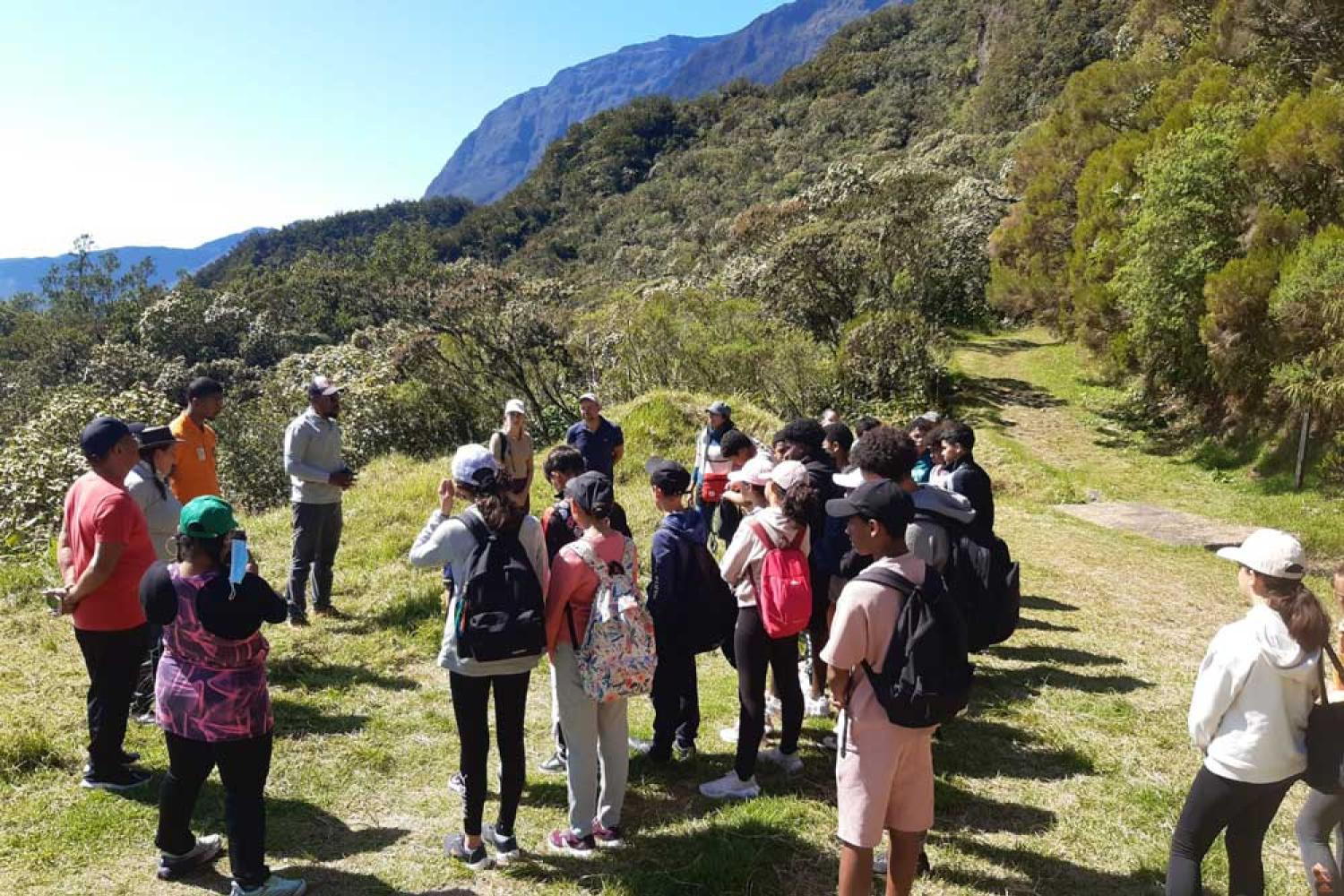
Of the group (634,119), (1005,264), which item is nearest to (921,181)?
(1005,264)

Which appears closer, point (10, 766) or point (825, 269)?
point (10, 766)

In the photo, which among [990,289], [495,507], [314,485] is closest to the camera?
[495,507]

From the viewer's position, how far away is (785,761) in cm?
410

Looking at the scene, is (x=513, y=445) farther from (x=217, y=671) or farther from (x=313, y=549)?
(x=217, y=671)

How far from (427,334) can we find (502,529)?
52.8 ft

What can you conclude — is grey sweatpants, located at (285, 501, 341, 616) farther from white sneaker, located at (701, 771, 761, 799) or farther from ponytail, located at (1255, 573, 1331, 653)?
ponytail, located at (1255, 573, 1331, 653)

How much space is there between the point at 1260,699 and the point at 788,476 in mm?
1884

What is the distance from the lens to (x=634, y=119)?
294ft

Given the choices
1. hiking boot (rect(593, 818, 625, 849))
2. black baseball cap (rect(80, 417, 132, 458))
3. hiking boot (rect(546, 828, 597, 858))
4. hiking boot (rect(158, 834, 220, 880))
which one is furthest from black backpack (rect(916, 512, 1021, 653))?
black baseball cap (rect(80, 417, 132, 458))

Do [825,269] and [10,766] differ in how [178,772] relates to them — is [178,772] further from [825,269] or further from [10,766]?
[825,269]

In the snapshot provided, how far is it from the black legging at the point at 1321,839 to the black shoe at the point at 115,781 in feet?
16.0

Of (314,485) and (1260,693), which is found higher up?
(314,485)

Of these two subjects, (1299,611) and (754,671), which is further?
(754,671)

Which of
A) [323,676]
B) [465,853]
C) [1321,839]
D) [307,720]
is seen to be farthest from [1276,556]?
[323,676]
